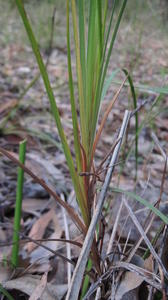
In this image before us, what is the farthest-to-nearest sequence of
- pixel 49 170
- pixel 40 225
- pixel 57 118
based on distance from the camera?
1. pixel 49 170
2. pixel 40 225
3. pixel 57 118

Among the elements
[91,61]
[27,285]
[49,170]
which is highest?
[91,61]

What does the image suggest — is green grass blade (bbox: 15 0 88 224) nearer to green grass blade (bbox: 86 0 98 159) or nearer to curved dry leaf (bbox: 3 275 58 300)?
green grass blade (bbox: 86 0 98 159)

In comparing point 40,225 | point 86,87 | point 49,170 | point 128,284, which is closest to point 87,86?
point 86,87

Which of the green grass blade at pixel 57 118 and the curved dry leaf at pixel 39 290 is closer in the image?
the green grass blade at pixel 57 118

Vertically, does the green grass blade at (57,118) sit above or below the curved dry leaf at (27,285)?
above

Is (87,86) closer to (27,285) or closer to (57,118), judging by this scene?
(57,118)

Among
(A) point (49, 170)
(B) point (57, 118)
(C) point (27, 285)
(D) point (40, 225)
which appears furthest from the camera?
(A) point (49, 170)

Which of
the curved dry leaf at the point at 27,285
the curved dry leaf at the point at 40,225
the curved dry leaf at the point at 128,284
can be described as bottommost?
the curved dry leaf at the point at 27,285

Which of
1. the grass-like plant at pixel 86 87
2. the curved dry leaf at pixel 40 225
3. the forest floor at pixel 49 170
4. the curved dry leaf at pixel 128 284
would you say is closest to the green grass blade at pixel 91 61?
the grass-like plant at pixel 86 87

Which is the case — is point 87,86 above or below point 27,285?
above

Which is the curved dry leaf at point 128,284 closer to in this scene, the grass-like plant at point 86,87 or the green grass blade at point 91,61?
the grass-like plant at point 86,87

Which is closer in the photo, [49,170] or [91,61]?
[91,61]

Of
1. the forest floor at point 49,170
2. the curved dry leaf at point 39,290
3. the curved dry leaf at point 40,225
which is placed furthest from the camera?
the curved dry leaf at point 40,225
